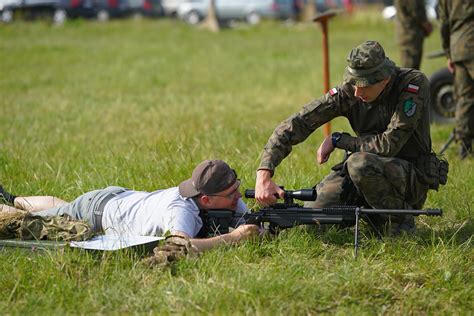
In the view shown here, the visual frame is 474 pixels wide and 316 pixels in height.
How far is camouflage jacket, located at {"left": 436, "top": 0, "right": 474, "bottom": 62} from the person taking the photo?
30.4 feet

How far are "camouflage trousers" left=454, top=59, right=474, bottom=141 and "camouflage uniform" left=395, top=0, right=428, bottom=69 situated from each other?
4.48ft

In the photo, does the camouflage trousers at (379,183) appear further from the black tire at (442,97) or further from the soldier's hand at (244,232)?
the black tire at (442,97)

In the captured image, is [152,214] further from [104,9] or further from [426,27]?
[104,9]

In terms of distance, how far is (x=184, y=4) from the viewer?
43188mm

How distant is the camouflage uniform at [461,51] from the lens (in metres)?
9.28

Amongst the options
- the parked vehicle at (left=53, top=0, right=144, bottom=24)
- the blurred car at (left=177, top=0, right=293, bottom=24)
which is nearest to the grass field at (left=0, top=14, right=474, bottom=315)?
the parked vehicle at (left=53, top=0, right=144, bottom=24)

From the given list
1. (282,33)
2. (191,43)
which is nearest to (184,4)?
(282,33)

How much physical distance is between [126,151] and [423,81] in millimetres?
4259

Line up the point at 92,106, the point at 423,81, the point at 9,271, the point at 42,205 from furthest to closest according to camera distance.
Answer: the point at 92,106 < the point at 42,205 < the point at 423,81 < the point at 9,271

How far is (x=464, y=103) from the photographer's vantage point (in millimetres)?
9625

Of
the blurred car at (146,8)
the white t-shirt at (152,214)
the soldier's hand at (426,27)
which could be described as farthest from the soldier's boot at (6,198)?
the blurred car at (146,8)

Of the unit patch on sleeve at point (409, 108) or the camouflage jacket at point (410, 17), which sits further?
the camouflage jacket at point (410, 17)

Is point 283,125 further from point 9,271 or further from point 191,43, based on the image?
point 191,43

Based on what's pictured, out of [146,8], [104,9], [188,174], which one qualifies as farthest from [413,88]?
[146,8]
